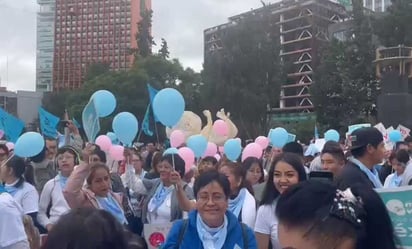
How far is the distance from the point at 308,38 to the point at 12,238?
198 ft

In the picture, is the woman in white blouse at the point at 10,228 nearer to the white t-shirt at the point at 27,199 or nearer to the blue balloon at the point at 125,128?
the white t-shirt at the point at 27,199

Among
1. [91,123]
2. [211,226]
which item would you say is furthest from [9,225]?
[91,123]

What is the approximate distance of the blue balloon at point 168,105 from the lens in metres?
7.08

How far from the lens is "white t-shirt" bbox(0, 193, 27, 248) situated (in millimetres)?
3646

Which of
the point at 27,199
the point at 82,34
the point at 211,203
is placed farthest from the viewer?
the point at 82,34

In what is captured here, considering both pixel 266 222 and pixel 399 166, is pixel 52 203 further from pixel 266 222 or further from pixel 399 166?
A: pixel 399 166

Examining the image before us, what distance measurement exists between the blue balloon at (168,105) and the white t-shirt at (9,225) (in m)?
3.45

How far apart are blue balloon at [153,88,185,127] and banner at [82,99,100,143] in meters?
0.71

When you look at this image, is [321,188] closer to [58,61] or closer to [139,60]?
[139,60]

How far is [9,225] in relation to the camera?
3697 millimetres

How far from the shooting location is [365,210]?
56.5 inches

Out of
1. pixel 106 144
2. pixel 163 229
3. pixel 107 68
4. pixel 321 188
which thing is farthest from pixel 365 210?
pixel 107 68

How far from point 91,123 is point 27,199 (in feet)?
6.97

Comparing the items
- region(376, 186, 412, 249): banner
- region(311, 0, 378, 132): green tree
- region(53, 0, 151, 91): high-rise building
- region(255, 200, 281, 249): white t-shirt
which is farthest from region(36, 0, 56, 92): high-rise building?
region(376, 186, 412, 249): banner
